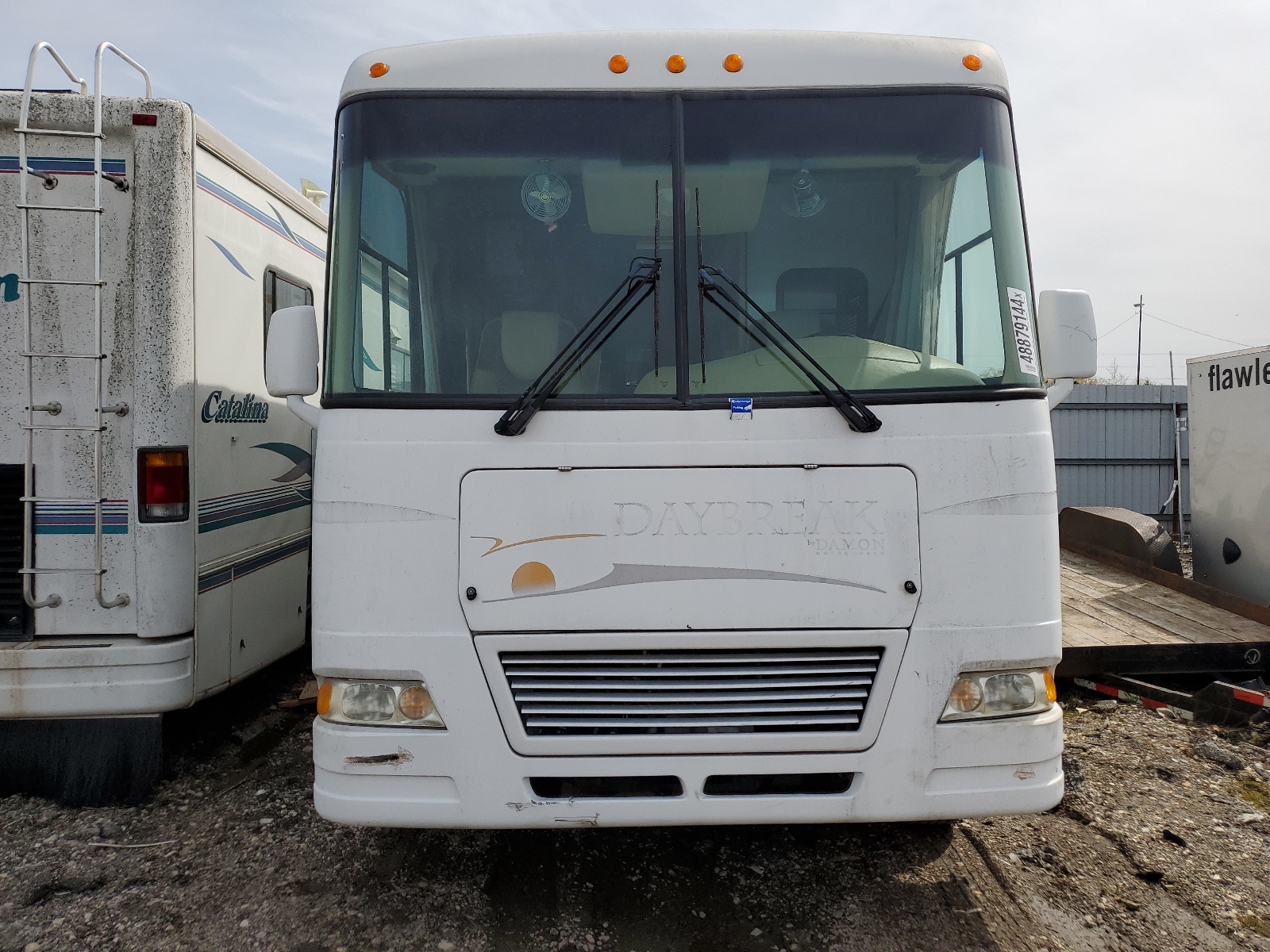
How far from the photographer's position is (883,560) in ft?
8.67

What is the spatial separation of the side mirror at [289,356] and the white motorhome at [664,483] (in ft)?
0.49

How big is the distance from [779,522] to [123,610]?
278cm

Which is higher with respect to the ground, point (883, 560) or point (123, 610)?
point (883, 560)

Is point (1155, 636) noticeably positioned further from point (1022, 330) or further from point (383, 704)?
point (383, 704)

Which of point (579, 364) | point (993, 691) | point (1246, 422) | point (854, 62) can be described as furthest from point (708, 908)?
point (1246, 422)

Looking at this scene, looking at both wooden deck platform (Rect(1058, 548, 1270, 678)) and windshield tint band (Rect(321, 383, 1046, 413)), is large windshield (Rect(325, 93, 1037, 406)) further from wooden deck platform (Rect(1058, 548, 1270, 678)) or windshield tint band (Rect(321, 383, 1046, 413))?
wooden deck platform (Rect(1058, 548, 1270, 678))

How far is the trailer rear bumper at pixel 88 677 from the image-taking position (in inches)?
142

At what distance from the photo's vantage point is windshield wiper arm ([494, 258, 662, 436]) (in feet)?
8.67

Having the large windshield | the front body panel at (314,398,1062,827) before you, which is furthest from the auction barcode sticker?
the front body panel at (314,398,1062,827)

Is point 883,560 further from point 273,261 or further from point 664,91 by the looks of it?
point 273,261

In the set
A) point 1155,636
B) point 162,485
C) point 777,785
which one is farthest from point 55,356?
point 1155,636

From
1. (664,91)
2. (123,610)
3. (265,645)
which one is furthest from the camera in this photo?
(265,645)

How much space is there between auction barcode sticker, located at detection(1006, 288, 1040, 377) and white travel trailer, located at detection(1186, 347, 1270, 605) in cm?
455

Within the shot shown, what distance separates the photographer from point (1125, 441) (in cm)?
1306
